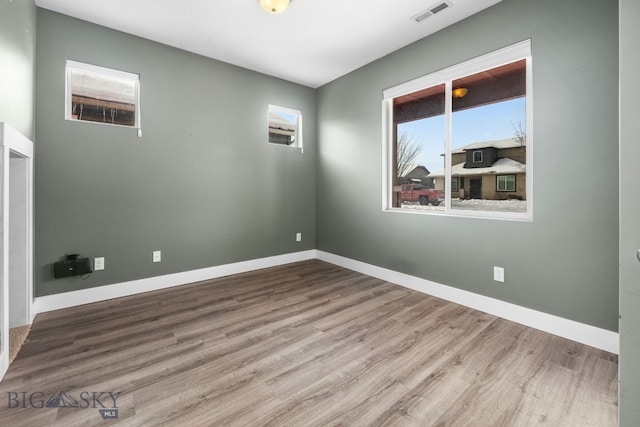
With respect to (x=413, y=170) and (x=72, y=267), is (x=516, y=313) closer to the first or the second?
(x=413, y=170)

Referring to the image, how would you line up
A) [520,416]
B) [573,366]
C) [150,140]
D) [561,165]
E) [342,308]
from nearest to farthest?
[520,416] → [573,366] → [561,165] → [342,308] → [150,140]

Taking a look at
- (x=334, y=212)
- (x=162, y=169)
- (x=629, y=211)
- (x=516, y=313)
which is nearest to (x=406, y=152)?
(x=334, y=212)

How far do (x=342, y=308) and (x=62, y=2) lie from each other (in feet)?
12.8

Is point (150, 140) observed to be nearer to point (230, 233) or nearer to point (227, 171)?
point (227, 171)

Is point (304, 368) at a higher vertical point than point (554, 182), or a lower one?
lower

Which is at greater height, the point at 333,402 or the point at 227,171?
the point at 227,171

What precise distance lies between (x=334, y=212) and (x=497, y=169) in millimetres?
2342

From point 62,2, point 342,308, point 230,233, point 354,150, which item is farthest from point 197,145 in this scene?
point 342,308

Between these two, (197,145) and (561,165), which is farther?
(197,145)

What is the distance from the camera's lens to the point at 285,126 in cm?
454

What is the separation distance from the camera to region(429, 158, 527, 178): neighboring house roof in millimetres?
2602

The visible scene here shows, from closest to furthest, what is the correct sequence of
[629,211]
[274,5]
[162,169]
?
[629,211], [274,5], [162,169]

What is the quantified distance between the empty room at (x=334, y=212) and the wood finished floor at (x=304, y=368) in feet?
0.06

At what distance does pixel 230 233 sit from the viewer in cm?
396
